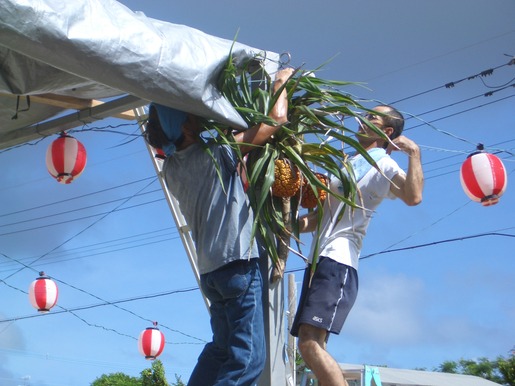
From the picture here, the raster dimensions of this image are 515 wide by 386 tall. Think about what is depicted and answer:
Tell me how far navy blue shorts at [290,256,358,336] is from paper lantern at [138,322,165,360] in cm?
1023

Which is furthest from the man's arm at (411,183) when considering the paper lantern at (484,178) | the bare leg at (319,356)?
the paper lantern at (484,178)

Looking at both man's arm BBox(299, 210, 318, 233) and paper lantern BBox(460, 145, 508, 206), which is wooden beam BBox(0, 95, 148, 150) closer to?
man's arm BBox(299, 210, 318, 233)

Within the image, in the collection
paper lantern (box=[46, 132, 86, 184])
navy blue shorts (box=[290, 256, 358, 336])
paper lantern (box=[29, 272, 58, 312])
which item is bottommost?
navy blue shorts (box=[290, 256, 358, 336])

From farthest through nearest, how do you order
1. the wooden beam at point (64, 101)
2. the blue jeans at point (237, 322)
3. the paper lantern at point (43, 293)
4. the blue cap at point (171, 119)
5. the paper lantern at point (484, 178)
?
the paper lantern at point (43, 293), the paper lantern at point (484, 178), the wooden beam at point (64, 101), the blue cap at point (171, 119), the blue jeans at point (237, 322)

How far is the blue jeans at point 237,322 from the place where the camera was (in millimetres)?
2365

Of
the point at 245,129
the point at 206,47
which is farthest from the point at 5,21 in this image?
the point at 245,129

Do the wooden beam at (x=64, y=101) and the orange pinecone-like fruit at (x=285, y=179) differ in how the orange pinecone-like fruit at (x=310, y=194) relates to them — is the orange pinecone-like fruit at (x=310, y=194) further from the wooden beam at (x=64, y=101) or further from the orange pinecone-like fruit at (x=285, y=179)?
the wooden beam at (x=64, y=101)

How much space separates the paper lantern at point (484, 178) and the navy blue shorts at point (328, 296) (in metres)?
5.25

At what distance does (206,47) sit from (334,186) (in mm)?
722

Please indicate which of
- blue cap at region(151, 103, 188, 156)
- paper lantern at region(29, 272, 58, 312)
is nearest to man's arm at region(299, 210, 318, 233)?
blue cap at region(151, 103, 188, 156)

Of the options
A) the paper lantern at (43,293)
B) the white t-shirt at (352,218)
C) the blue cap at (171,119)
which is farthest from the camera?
the paper lantern at (43,293)

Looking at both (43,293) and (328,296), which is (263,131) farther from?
(43,293)

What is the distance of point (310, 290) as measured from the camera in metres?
2.71

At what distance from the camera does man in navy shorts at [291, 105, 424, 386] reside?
262 centimetres
